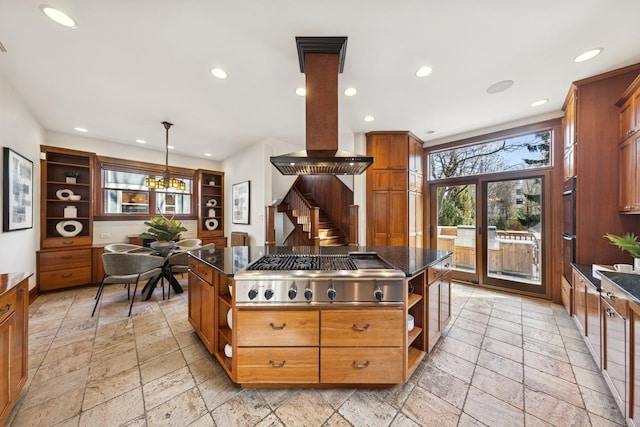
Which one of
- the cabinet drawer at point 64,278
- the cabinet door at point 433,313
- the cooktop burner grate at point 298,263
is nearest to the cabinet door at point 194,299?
the cooktop burner grate at point 298,263

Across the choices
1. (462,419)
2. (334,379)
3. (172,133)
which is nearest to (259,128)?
(172,133)

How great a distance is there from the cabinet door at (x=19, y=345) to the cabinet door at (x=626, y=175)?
496 centimetres

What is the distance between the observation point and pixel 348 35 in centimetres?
188

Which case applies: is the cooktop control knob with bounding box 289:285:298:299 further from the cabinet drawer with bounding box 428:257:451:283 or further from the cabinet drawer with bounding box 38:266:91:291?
the cabinet drawer with bounding box 38:266:91:291

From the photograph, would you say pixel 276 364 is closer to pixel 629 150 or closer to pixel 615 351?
pixel 615 351

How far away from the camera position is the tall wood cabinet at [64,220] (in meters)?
3.72

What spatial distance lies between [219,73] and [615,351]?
4.00m

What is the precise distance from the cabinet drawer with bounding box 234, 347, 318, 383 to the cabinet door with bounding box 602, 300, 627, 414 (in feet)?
6.30

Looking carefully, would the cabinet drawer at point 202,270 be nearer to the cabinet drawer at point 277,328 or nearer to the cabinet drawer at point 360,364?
the cabinet drawer at point 277,328

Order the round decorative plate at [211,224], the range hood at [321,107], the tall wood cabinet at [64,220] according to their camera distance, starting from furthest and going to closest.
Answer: the round decorative plate at [211,224], the tall wood cabinet at [64,220], the range hood at [321,107]

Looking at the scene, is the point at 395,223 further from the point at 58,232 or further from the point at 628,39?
the point at 58,232

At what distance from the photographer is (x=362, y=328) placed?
1.56m

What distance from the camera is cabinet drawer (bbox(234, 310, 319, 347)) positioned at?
5.12 feet

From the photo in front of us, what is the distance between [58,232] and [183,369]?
4.21m
